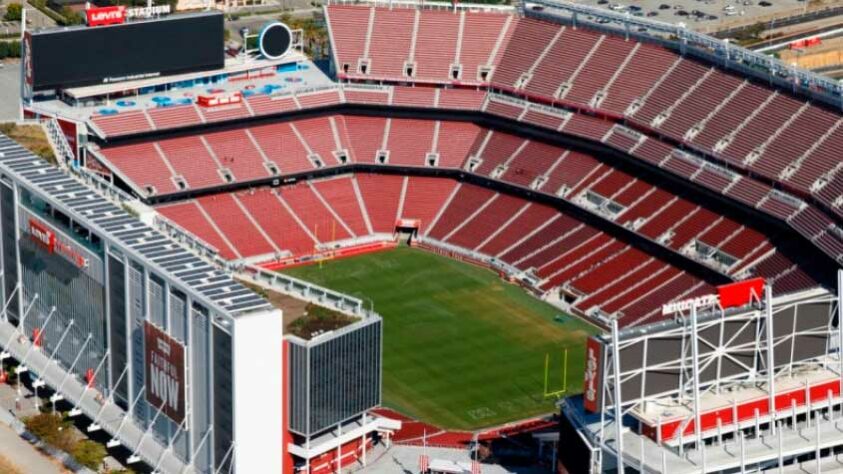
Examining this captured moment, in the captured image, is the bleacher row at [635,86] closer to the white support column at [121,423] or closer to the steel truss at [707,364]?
the steel truss at [707,364]

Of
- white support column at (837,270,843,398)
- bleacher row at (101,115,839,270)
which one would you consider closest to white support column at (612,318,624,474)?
white support column at (837,270,843,398)

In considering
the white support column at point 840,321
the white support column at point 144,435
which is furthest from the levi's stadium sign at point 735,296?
the white support column at point 144,435

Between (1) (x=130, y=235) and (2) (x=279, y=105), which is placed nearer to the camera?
(1) (x=130, y=235)

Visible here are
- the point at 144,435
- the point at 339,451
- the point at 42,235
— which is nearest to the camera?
the point at 339,451

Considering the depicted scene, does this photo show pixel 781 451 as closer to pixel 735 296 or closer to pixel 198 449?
pixel 735 296

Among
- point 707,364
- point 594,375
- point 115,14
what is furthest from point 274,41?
point 707,364

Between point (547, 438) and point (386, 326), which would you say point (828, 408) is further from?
point (386, 326)
